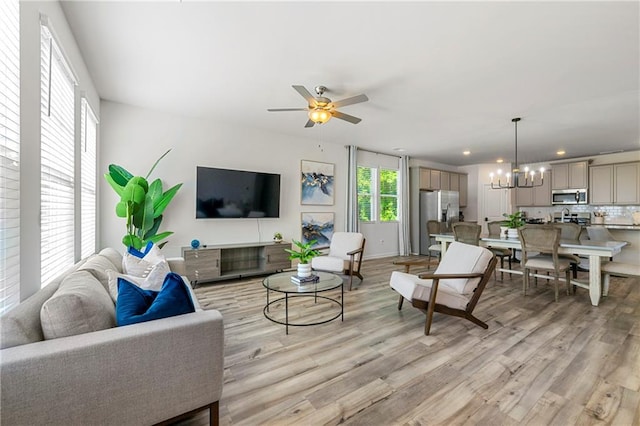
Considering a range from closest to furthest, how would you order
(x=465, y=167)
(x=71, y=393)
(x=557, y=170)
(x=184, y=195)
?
(x=71, y=393) → (x=184, y=195) → (x=557, y=170) → (x=465, y=167)

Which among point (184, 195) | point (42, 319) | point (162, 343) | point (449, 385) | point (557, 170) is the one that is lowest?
point (449, 385)

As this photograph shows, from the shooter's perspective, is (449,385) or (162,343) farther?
(449,385)

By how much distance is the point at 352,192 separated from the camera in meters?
6.21

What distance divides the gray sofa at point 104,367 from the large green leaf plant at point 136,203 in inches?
73.1

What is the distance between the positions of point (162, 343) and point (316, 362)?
1.25 m

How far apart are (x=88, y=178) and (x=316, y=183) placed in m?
3.68

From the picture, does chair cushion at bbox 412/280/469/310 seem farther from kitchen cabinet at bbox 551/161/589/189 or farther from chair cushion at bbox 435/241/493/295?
kitchen cabinet at bbox 551/161/589/189

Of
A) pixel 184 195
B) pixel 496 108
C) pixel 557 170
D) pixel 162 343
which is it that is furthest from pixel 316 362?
pixel 557 170

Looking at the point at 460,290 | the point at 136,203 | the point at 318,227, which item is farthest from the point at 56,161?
the point at 318,227

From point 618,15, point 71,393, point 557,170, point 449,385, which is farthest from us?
point 557,170

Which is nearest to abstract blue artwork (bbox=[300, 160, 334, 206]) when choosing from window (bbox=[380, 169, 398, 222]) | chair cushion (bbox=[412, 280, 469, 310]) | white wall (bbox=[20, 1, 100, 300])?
window (bbox=[380, 169, 398, 222])

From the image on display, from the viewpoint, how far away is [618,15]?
2.00m

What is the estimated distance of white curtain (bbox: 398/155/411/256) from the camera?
7195 mm

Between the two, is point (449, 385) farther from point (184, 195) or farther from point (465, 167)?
point (465, 167)
